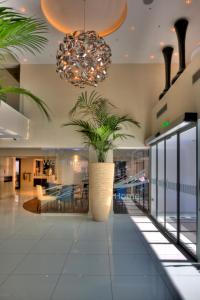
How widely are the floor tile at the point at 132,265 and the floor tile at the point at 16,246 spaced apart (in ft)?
5.64

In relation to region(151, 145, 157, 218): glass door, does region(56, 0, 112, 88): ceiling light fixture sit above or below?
above

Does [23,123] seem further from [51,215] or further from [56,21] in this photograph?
[56,21]

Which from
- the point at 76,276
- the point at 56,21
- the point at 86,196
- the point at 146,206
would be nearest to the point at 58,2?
the point at 56,21

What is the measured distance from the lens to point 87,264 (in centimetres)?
448

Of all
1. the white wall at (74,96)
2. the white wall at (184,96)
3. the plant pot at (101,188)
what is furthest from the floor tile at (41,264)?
the white wall at (74,96)

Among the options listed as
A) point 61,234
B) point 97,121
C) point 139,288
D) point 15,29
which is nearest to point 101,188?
point 61,234

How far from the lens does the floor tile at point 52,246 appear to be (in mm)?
5160

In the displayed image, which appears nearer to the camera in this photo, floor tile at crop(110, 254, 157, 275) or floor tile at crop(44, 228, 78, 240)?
floor tile at crop(110, 254, 157, 275)

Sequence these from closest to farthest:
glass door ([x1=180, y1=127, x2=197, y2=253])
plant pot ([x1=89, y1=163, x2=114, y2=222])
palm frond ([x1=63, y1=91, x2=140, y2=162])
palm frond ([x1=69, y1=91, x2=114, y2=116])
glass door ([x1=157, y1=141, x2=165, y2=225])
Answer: glass door ([x1=180, y1=127, x2=197, y2=253]) → glass door ([x1=157, y1=141, x2=165, y2=225]) → plant pot ([x1=89, y1=163, x2=114, y2=222]) → palm frond ([x1=63, y1=91, x2=140, y2=162]) → palm frond ([x1=69, y1=91, x2=114, y2=116])

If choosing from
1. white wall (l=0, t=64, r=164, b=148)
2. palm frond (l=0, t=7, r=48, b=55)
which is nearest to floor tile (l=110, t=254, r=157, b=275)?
palm frond (l=0, t=7, r=48, b=55)

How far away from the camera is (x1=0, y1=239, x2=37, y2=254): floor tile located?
17.0 feet

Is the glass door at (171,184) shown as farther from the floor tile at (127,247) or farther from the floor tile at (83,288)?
the floor tile at (83,288)

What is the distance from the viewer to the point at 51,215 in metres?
9.13

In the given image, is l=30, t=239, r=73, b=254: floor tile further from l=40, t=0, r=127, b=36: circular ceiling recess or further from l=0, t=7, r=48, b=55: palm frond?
→ l=40, t=0, r=127, b=36: circular ceiling recess
